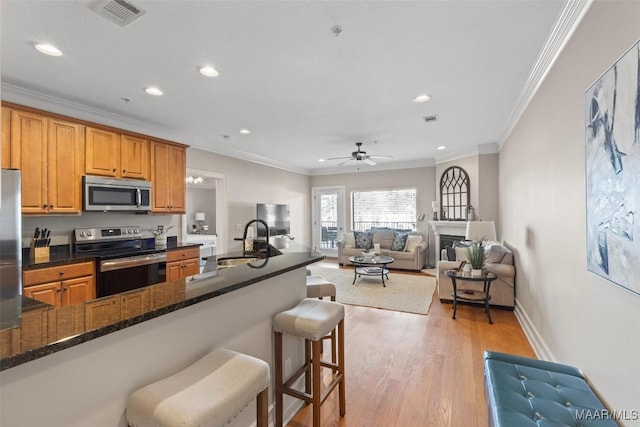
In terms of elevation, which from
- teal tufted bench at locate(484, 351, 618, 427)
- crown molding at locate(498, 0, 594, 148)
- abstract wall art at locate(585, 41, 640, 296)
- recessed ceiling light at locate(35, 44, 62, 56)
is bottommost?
teal tufted bench at locate(484, 351, 618, 427)

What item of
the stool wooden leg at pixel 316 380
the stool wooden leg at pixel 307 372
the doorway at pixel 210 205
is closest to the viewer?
the stool wooden leg at pixel 316 380

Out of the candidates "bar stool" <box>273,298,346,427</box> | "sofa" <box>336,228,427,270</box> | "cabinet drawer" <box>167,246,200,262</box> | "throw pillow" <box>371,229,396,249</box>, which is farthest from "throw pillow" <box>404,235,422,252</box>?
"bar stool" <box>273,298,346,427</box>

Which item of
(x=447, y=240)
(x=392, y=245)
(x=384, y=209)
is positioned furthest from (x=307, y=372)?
(x=384, y=209)

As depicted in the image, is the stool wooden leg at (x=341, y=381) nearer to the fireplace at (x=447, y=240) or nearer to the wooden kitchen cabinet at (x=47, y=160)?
the wooden kitchen cabinet at (x=47, y=160)

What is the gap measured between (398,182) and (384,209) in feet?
2.72

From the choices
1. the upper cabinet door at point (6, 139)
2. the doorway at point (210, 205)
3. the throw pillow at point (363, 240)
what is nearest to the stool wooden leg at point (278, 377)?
the upper cabinet door at point (6, 139)

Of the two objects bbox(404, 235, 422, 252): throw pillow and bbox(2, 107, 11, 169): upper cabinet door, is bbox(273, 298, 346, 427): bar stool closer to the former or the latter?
bbox(2, 107, 11, 169): upper cabinet door

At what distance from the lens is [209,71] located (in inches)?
103

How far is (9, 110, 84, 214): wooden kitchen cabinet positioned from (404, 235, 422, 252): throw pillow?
241 inches

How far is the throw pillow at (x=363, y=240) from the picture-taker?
7.33 metres

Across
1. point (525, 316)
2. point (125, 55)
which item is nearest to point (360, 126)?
point (125, 55)

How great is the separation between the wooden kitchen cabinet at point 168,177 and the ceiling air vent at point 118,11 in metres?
2.34

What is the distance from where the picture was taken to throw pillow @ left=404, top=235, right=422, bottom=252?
687cm

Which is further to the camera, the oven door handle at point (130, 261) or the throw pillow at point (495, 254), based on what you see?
the throw pillow at point (495, 254)
